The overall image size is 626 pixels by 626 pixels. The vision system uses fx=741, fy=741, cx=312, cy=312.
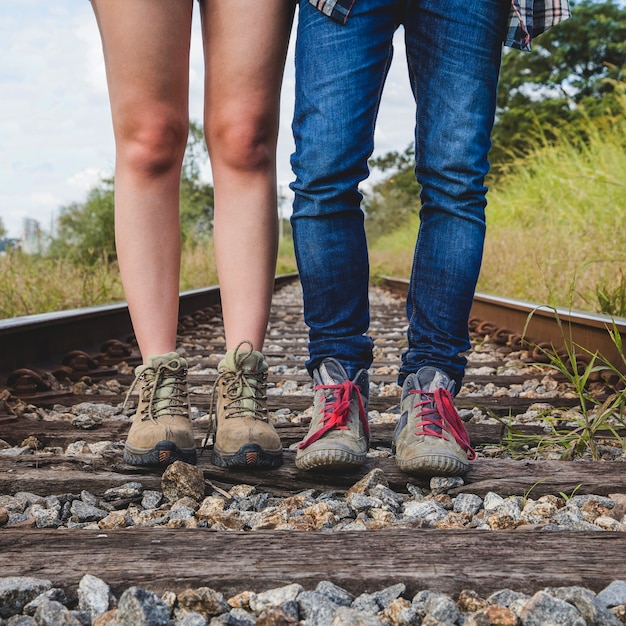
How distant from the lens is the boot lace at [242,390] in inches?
76.9

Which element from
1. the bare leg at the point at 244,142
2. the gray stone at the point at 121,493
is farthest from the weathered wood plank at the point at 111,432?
the gray stone at the point at 121,493

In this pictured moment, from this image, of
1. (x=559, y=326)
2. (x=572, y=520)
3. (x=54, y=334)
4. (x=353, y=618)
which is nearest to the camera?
(x=353, y=618)

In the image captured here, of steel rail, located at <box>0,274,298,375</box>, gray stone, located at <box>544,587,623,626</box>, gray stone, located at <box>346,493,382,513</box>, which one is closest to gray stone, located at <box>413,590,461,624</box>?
gray stone, located at <box>544,587,623,626</box>

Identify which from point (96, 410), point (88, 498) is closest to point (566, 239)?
point (96, 410)

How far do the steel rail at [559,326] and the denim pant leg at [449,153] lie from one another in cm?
26

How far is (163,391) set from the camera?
1.98 metres

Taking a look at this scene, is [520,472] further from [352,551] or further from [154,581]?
[154,581]

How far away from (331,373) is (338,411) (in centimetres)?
13

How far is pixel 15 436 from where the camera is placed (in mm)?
2209

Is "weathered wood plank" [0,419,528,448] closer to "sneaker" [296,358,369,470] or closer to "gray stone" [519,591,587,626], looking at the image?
"sneaker" [296,358,369,470]

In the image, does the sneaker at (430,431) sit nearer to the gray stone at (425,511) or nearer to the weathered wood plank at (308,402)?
the gray stone at (425,511)

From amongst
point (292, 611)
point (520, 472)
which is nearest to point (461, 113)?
point (520, 472)

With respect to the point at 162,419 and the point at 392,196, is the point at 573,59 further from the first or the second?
the point at 162,419

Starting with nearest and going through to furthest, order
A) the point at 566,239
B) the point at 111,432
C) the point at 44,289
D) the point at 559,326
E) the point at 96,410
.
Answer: the point at 111,432, the point at 559,326, the point at 96,410, the point at 44,289, the point at 566,239
